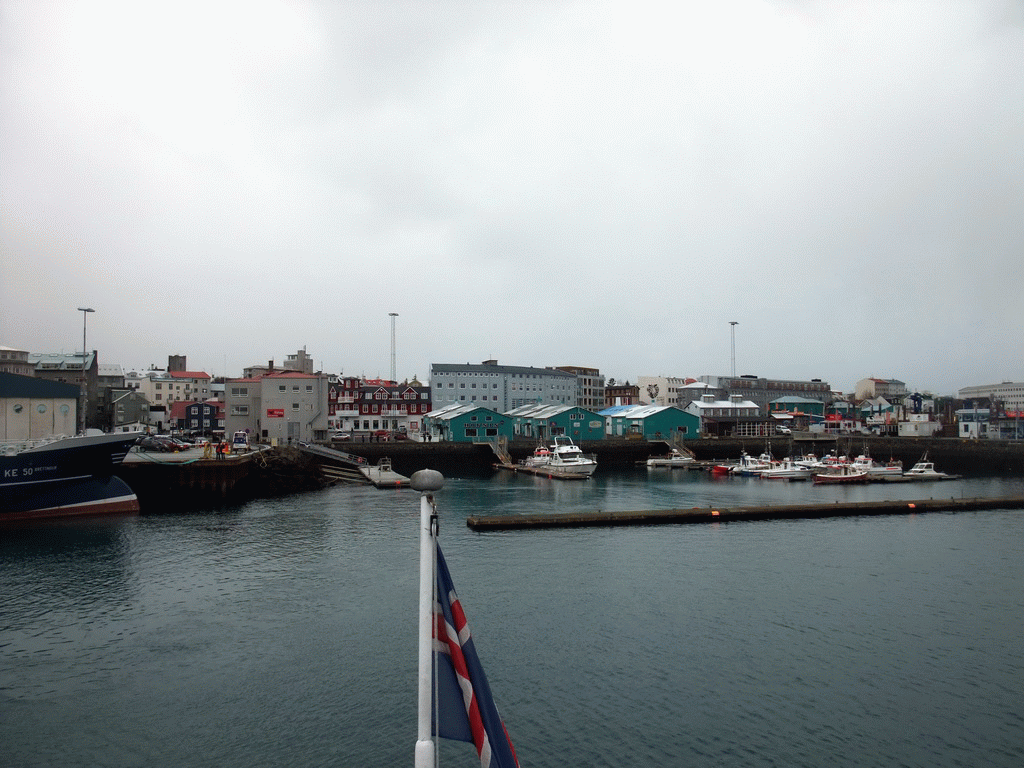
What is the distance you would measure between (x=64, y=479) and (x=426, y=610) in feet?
118

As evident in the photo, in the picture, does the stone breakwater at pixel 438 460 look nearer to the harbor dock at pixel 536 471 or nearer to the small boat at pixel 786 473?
the harbor dock at pixel 536 471

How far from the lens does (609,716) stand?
1264 cm

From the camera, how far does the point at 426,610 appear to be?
15.8 ft

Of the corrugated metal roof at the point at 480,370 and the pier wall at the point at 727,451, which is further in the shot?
the corrugated metal roof at the point at 480,370

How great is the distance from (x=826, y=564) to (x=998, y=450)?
183 feet

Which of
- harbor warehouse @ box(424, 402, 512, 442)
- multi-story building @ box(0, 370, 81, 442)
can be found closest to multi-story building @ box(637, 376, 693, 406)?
harbor warehouse @ box(424, 402, 512, 442)

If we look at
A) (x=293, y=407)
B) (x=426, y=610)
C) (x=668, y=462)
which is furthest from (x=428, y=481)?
(x=293, y=407)

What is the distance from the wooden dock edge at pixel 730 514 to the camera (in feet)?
105

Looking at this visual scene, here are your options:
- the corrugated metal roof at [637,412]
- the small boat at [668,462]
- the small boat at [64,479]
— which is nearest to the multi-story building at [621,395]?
the corrugated metal roof at [637,412]

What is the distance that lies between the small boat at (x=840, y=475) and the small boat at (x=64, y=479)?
4764 centimetres

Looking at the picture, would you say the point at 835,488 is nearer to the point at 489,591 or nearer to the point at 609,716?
the point at 489,591

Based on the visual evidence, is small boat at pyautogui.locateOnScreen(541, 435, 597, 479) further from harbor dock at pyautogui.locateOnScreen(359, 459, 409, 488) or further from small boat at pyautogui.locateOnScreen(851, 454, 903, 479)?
small boat at pyautogui.locateOnScreen(851, 454, 903, 479)

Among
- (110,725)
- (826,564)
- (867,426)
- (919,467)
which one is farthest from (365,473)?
(867,426)

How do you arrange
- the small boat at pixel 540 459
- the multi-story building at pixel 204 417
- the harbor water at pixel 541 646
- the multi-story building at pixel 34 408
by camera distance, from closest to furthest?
the harbor water at pixel 541 646
the multi-story building at pixel 34 408
the small boat at pixel 540 459
the multi-story building at pixel 204 417
